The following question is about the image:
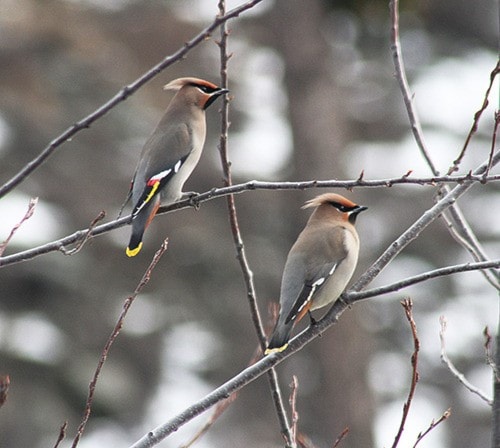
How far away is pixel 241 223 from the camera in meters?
13.6

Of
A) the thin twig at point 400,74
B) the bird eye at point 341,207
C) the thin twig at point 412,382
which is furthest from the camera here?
the bird eye at point 341,207

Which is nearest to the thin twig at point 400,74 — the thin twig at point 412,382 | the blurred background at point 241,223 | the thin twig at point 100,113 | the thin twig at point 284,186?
the thin twig at point 284,186

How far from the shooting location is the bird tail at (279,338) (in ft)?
12.2

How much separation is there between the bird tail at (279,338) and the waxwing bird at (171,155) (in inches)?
24.5

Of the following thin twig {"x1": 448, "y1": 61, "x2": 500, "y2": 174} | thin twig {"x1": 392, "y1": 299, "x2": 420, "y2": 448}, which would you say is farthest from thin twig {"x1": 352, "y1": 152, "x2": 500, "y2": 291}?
thin twig {"x1": 392, "y1": 299, "x2": 420, "y2": 448}

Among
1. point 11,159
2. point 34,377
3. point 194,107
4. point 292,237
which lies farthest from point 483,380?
→ point 194,107

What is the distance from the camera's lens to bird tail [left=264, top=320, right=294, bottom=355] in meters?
3.70

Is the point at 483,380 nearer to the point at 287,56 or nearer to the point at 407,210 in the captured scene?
the point at 407,210

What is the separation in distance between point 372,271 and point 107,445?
27.6 ft

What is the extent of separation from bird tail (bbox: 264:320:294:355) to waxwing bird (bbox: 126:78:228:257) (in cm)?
62

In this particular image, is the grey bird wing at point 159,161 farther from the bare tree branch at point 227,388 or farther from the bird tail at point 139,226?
the bare tree branch at point 227,388

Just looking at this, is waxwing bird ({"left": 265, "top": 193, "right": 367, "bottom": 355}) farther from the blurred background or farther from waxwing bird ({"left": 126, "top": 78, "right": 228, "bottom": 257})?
the blurred background

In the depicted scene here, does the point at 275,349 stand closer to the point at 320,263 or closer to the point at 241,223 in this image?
the point at 320,263

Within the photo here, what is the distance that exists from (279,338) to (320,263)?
78 centimetres
